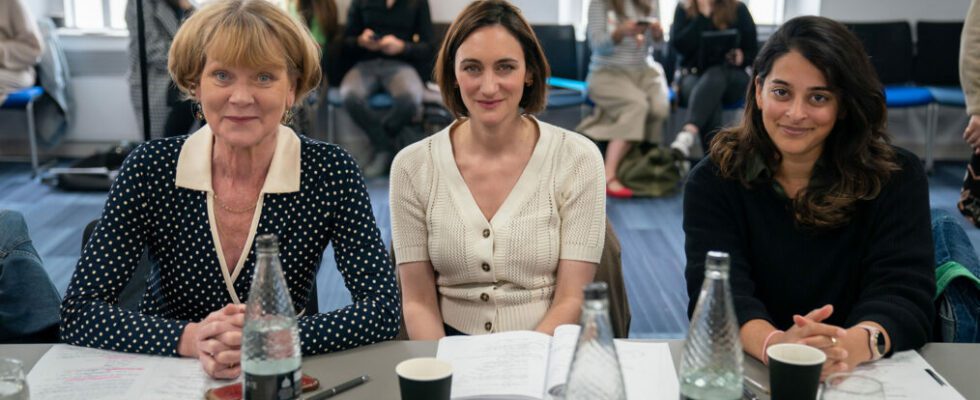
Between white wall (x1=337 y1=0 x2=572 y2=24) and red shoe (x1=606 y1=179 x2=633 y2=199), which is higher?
white wall (x1=337 y1=0 x2=572 y2=24)

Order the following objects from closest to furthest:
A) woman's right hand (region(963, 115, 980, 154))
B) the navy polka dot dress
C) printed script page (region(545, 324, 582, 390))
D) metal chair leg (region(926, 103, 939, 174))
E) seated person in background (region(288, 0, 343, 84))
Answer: printed script page (region(545, 324, 582, 390)), the navy polka dot dress, woman's right hand (region(963, 115, 980, 154)), seated person in background (region(288, 0, 343, 84)), metal chair leg (region(926, 103, 939, 174))

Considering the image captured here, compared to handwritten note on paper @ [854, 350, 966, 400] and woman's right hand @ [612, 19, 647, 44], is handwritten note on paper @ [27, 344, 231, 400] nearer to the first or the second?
handwritten note on paper @ [854, 350, 966, 400]

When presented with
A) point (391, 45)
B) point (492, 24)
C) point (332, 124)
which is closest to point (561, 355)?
point (492, 24)

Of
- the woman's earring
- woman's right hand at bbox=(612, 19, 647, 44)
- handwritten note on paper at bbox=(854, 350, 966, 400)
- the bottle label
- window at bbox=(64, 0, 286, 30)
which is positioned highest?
window at bbox=(64, 0, 286, 30)

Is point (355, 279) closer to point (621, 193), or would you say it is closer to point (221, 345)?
point (221, 345)

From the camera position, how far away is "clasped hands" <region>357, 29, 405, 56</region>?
5.72 metres

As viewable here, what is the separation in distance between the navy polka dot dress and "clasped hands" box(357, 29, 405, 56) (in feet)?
12.6

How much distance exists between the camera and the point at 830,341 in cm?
158

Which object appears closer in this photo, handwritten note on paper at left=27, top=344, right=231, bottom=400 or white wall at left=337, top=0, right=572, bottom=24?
handwritten note on paper at left=27, top=344, right=231, bottom=400

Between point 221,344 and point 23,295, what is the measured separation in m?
0.61

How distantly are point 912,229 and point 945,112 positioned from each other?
5.22 m

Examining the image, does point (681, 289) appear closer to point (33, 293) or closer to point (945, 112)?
point (33, 293)

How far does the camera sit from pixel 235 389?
57.1 inches

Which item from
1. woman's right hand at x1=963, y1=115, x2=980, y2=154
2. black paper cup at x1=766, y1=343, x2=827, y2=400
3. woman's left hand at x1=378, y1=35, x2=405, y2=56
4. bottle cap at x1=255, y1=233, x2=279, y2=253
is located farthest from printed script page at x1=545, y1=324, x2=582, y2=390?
woman's left hand at x1=378, y1=35, x2=405, y2=56
